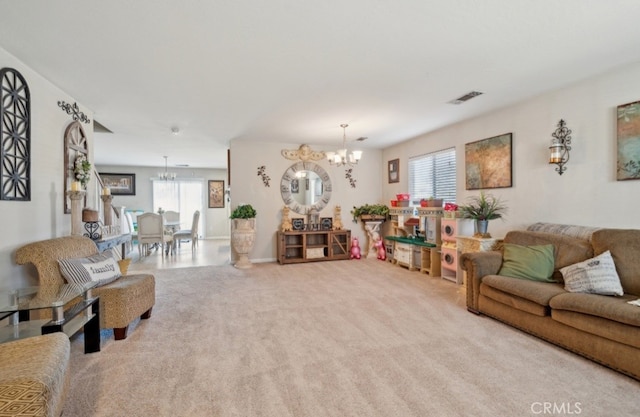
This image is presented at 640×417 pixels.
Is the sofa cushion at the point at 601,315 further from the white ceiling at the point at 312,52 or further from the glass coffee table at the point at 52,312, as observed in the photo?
the glass coffee table at the point at 52,312

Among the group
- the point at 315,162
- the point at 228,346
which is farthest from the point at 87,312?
the point at 315,162

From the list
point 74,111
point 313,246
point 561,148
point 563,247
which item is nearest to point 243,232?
point 313,246

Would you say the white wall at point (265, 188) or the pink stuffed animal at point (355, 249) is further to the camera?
the pink stuffed animal at point (355, 249)

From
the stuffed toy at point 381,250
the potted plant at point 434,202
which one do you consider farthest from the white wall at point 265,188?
the potted plant at point 434,202

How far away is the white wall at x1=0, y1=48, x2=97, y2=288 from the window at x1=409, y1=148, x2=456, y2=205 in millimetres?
5268

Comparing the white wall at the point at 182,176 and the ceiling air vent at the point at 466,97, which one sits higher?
the ceiling air vent at the point at 466,97

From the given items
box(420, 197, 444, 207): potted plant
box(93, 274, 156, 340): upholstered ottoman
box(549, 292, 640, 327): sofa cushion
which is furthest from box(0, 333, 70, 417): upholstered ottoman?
box(420, 197, 444, 207): potted plant

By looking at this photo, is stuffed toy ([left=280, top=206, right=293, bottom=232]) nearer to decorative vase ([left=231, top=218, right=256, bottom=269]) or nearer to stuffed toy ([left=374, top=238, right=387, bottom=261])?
decorative vase ([left=231, top=218, right=256, bottom=269])

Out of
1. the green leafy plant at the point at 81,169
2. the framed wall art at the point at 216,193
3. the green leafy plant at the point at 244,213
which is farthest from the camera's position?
the framed wall art at the point at 216,193

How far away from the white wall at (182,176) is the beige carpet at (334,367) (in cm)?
703

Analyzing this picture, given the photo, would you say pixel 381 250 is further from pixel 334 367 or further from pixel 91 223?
pixel 91 223

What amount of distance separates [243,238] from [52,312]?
3.60 metres

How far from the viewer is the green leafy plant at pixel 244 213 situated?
18.4 ft

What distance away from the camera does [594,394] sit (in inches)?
73.0
